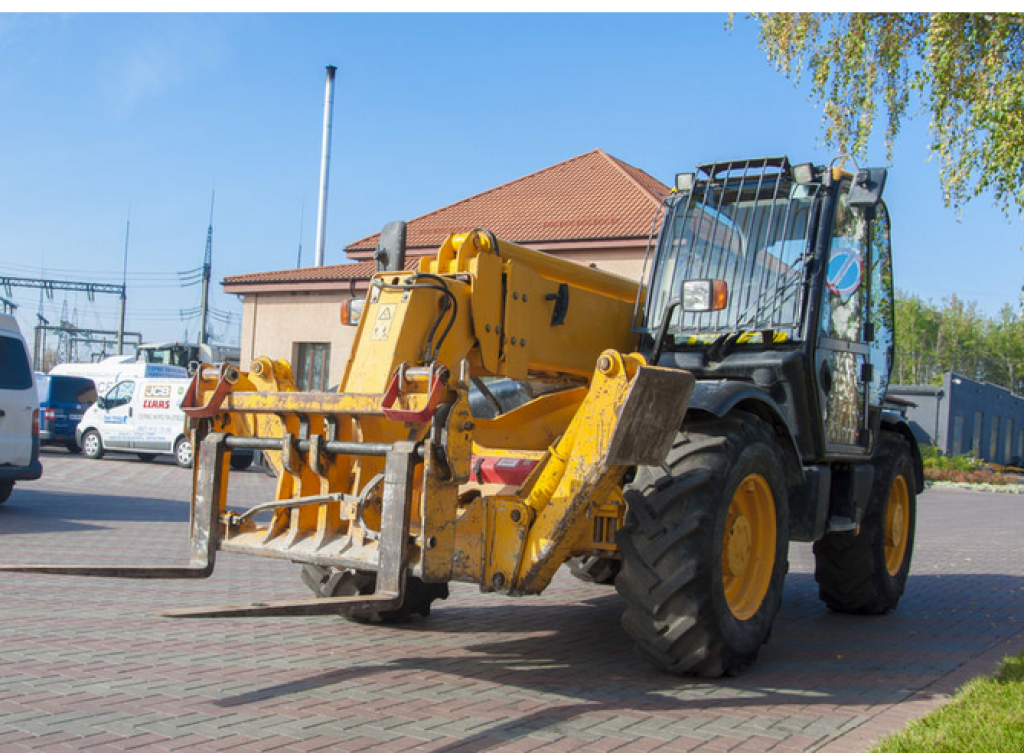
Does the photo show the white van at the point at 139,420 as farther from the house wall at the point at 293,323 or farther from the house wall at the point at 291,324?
the house wall at the point at 291,324

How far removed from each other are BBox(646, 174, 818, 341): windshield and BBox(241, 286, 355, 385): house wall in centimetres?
1901

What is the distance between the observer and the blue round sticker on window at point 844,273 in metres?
7.20

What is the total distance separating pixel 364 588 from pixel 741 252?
3.41 metres

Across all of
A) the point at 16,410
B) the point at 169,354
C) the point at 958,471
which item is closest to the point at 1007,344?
the point at 958,471

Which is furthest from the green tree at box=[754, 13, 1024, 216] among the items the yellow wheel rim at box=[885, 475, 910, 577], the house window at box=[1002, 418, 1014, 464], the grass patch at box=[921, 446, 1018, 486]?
the house window at box=[1002, 418, 1014, 464]

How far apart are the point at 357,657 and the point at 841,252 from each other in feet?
14.1

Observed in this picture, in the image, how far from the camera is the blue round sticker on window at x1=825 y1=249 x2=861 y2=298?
23.6 ft

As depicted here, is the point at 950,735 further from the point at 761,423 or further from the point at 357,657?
the point at 357,657

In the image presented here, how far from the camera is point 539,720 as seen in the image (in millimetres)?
4672

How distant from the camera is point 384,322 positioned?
18.3 feet

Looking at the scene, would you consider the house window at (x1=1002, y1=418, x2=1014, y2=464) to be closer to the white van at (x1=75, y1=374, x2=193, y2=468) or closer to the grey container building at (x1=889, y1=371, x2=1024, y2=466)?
the grey container building at (x1=889, y1=371, x2=1024, y2=466)

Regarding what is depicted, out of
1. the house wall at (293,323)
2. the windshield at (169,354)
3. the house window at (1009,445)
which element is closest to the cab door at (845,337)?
the house wall at (293,323)

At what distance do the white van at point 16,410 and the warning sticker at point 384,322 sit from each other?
8.19 metres

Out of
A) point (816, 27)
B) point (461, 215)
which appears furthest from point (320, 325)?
point (816, 27)
